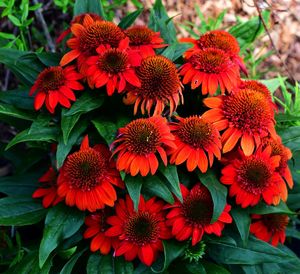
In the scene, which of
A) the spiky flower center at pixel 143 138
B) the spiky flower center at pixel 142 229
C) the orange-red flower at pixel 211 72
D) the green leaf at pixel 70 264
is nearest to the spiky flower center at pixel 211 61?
the orange-red flower at pixel 211 72

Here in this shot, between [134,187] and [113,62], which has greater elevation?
[113,62]

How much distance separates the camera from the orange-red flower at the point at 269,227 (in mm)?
1777

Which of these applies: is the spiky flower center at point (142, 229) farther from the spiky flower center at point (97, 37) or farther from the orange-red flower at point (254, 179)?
the spiky flower center at point (97, 37)

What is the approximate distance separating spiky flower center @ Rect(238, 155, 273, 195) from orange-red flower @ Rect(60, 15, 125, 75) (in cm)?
60

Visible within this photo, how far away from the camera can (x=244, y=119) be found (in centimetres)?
161

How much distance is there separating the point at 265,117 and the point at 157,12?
0.81m

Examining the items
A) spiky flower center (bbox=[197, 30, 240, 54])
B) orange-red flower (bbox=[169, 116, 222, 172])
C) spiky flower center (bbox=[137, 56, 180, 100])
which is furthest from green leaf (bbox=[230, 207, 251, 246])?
spiky flower center (bbox=[197, 30, 240, 54])

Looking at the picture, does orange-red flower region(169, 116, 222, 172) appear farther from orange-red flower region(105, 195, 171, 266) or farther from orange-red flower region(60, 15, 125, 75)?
orange-red flower region(60, 15, 125, 75)

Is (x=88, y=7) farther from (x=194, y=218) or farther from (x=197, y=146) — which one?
(x=194, y=218)

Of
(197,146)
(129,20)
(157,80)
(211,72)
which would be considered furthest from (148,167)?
(129,20)

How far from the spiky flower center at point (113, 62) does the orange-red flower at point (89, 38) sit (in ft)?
0.29

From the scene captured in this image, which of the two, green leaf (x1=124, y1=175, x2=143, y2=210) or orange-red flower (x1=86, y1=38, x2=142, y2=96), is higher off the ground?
orange-red flower (x1=86, y1=38, x2=142, y2=96)

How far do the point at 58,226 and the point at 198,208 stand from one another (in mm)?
457

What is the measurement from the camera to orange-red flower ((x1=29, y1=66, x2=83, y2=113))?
1.65 m
